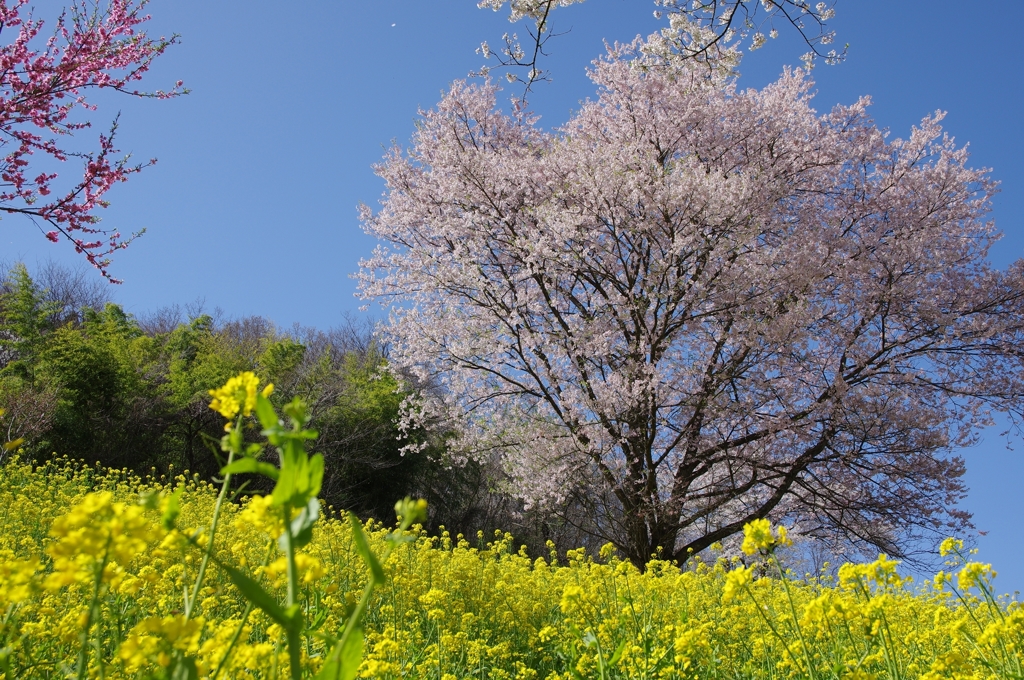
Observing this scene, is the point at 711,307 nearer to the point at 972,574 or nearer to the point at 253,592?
the point at 972,574

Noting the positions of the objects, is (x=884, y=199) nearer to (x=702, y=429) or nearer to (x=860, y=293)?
(x=860, y=293)

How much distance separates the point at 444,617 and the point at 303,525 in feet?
9.27

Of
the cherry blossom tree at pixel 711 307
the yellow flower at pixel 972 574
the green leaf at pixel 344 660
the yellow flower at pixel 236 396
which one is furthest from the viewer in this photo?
the cherry blossom tree at pixel 711 307

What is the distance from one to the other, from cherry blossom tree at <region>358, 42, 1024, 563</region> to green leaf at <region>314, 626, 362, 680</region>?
24.7 feet

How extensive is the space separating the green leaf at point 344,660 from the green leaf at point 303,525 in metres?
0.14

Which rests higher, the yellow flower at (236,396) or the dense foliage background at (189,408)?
the dense foliage background at (189,408)

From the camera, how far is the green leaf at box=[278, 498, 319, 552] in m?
0.90

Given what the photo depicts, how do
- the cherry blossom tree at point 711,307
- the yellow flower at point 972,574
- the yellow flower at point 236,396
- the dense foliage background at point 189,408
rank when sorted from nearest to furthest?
the yellow flower at point 236,396 < the yellow flower at point 972,574 < the cherry blossom tree at point 711,307 < the dense foliage background at point 189,408

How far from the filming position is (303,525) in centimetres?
91

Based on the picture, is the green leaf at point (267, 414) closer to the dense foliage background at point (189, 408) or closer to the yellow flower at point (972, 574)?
the yellow flower at point (972, 574)

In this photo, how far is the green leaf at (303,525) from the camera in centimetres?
90

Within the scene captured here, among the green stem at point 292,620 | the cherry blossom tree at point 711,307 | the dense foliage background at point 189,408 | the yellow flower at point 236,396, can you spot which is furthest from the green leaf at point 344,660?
the dense foliage background at point 189,408

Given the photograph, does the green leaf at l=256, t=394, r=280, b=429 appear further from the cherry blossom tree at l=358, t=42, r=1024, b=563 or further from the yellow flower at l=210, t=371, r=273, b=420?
the cherry blossom tree at l=358, t=42, r=1024, b=563

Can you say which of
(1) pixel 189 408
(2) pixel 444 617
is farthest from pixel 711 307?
(1) pixel 189 408
